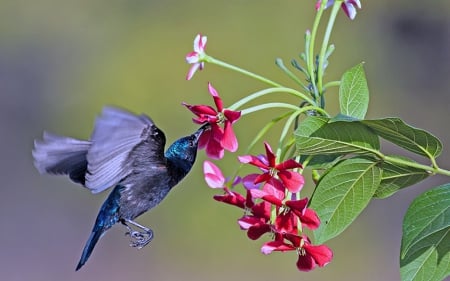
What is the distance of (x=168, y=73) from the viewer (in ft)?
15.9

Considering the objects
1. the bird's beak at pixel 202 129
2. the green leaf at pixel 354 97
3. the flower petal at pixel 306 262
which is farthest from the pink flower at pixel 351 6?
the flower petal at pixel 306 262

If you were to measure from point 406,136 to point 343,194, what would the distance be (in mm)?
102

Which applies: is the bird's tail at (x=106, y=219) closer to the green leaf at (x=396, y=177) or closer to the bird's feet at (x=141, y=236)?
the bird's feet at (x=141, y=236)

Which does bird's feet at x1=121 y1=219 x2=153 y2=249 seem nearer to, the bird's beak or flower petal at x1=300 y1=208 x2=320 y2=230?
the bird's beak

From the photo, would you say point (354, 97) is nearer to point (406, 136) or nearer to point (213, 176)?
point (406, 136)

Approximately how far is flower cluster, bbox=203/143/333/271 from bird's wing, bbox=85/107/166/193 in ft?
0.81

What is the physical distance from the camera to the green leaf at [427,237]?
97cm

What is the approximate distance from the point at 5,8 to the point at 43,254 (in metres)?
1.96

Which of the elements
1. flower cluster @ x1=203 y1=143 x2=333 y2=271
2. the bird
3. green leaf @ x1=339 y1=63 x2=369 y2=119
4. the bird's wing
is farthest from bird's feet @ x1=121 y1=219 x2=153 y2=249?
green leaf @ x1=339 y1=63 x2=369 y2=119

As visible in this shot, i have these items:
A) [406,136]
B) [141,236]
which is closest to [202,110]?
[406,136]

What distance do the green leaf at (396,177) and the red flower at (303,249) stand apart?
11 centimetres

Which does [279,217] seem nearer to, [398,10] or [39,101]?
[39,101]

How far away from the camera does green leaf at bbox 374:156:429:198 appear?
0.99 m

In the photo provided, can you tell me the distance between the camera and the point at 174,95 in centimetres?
475
